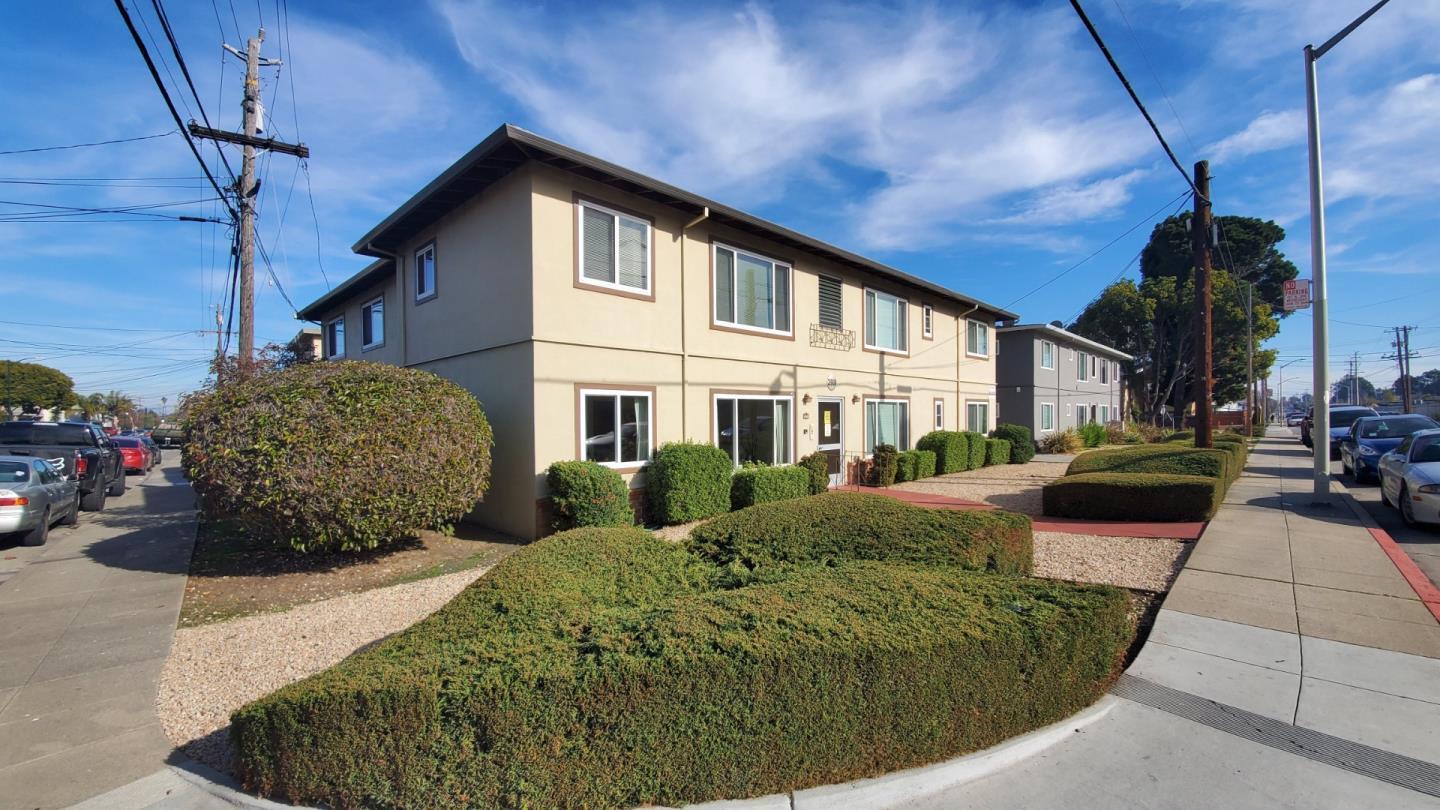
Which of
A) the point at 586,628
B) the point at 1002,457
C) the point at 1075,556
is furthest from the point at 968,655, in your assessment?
the point at 1002,457

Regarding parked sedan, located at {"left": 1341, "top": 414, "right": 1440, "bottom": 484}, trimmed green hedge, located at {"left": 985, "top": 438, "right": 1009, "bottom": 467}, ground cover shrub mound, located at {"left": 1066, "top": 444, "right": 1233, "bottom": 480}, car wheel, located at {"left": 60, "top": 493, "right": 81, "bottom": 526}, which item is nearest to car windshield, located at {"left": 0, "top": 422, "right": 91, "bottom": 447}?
car wheel, located at {"left": 60, "top": 493, "right": 81, "bottom": 526}

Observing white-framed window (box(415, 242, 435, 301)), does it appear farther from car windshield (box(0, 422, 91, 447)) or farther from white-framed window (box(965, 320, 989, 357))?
white-framed window (box(965, 320, 989, 357))

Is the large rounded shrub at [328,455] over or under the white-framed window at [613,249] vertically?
under

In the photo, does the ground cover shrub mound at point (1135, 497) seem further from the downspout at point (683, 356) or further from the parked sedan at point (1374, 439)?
the parked sedan at point (1374, 439)

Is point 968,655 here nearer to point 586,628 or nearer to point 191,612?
point 586,628

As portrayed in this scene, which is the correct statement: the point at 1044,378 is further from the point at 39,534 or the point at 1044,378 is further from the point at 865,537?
the point at 39,534

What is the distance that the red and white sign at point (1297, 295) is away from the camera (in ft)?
39.7

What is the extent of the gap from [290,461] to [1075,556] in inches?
370

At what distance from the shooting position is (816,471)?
12.6m

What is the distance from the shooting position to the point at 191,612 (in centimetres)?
621

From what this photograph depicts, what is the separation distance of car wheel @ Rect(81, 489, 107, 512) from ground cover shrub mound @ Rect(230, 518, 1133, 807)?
14685 millimetres

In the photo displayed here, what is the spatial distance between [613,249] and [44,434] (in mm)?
14780

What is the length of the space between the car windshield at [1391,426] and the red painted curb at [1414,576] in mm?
9668

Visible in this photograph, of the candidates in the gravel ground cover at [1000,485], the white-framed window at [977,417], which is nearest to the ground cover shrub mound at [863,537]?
the gravel ground cover at [1000,485]
